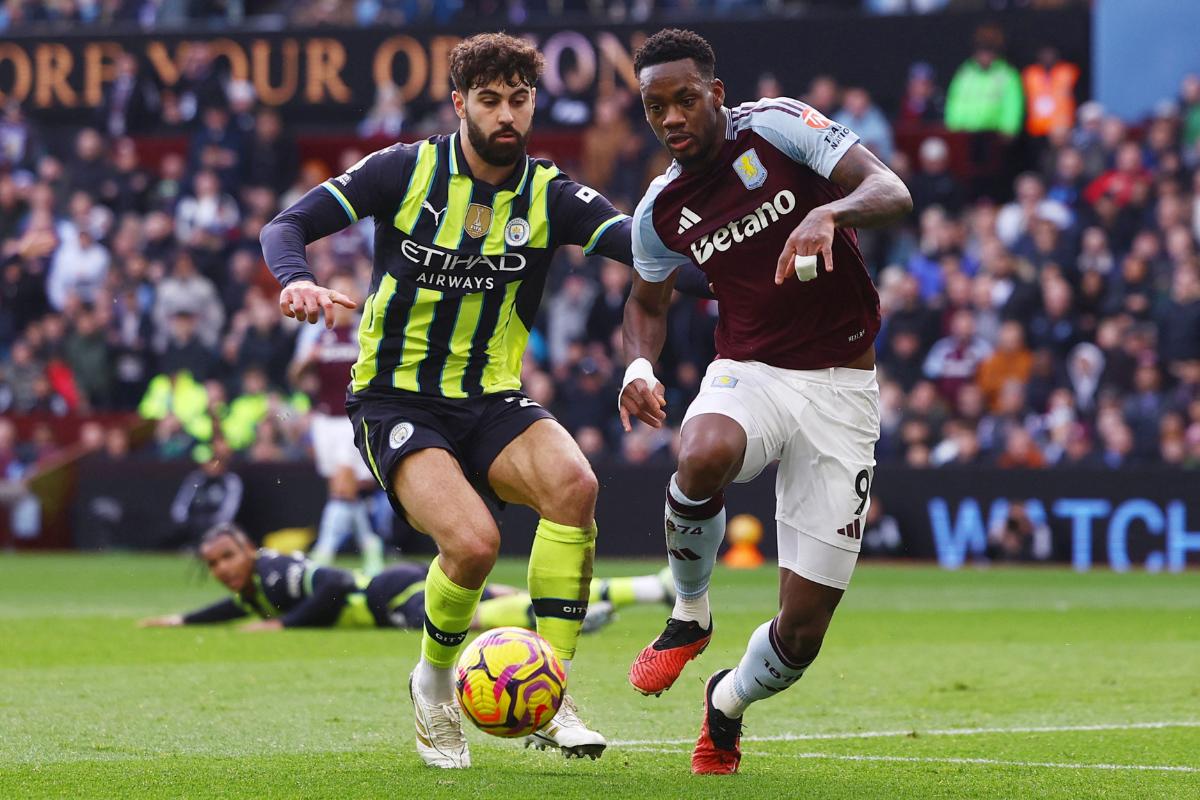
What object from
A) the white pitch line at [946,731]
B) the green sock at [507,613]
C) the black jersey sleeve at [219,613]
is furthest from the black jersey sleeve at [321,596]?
the white pitch line at [946,731]

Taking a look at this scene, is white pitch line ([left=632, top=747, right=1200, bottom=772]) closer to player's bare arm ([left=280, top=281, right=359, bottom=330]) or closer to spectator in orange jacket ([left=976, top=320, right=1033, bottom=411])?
player's bare arm ([left=280, top=281, right=359, bottom=330])

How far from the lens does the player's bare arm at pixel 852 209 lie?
18.0 ft

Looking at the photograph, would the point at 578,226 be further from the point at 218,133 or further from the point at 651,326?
the point at 218,133

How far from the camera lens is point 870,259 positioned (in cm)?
1933

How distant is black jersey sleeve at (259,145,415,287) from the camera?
6516 millimetres

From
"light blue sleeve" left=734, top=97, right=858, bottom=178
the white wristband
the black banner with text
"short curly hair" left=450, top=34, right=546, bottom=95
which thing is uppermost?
the black banner with text

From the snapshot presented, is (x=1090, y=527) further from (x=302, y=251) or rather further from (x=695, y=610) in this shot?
(x=302, y=251)

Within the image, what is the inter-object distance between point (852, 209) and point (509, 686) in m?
1.88

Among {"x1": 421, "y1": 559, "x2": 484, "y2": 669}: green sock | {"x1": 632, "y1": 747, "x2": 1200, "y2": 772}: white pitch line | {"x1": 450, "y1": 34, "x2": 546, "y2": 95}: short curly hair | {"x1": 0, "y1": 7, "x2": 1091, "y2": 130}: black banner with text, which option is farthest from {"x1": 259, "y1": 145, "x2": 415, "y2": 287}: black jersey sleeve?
{"x1": 0, "y1": 7, "x2": 1091, "y2": 130}: black banner with text

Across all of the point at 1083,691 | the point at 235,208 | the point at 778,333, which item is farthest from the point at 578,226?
the point at 235,208

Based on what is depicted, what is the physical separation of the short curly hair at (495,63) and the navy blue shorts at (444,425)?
1131 mm

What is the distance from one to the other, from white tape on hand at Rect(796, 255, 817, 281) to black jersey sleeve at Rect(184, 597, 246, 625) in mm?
6680

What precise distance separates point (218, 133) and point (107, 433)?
4196 mm

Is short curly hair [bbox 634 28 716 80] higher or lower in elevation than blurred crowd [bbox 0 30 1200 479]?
higher
